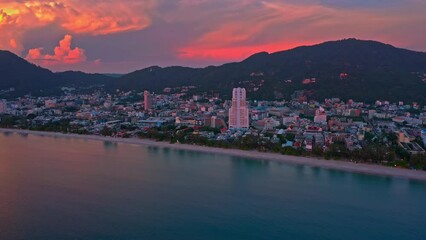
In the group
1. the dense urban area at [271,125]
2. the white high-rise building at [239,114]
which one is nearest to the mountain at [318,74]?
the dense urban area at [271,125]

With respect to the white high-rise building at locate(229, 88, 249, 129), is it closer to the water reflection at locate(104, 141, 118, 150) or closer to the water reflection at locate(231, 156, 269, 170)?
the water reflection at locate(104, 141, 118, 150)

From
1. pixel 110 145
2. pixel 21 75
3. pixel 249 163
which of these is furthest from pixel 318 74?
pixel 21 75

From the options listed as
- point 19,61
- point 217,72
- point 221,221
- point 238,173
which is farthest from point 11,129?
point 19,61

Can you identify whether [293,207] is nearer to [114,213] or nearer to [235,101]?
[114,213]

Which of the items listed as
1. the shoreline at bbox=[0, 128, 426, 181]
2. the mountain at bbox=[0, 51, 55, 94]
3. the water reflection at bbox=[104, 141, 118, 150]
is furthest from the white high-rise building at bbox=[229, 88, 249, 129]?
the mountain at bbox=[0, 51, 55, 94]

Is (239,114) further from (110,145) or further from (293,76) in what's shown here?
(293,76)

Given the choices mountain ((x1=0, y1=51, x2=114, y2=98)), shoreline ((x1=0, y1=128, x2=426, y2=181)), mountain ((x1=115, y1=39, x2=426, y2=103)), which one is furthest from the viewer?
mountain ((x1=0, y1=51, x2=114, y2=98))
